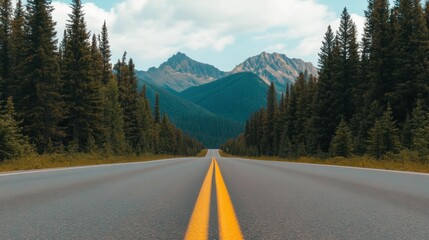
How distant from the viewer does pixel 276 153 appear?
271ft

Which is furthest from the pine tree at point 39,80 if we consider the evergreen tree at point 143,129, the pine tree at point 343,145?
the pine tree at point 343,145

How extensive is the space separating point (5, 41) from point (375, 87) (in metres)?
46.5

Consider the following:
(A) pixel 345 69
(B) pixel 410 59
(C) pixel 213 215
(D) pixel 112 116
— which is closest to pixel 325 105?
(A) pixel 345 69

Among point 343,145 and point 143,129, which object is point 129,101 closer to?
point 143,129

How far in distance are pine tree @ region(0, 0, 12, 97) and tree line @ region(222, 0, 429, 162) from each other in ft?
130

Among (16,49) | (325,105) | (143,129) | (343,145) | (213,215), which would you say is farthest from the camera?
(143,129)

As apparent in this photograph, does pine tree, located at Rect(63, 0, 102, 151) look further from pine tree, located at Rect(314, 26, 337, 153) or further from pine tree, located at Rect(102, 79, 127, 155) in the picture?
pine tree, located at Rect(314, 26, 337, 153)

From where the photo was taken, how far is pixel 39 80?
39.1 m

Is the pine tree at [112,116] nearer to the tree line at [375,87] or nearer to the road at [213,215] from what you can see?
the tree line at [375,87]

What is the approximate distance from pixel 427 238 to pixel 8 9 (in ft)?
185

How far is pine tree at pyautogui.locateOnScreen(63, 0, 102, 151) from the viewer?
145 feet

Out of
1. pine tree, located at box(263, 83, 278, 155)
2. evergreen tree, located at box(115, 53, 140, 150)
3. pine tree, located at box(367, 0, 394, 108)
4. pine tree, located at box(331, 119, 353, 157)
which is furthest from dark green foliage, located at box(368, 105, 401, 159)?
pine tree, located at box(263, 83, 278, 155)

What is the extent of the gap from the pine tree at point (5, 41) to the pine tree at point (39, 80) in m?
7.19

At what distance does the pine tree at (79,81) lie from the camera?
44062mm
